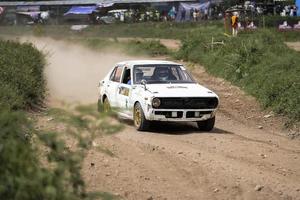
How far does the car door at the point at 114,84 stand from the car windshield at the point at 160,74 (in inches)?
25.1

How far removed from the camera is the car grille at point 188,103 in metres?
11.4

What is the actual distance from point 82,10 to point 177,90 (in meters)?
52.6

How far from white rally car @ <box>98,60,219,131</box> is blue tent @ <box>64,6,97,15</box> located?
5016cm

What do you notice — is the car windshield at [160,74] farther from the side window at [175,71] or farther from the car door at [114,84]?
the car door at [114,84]

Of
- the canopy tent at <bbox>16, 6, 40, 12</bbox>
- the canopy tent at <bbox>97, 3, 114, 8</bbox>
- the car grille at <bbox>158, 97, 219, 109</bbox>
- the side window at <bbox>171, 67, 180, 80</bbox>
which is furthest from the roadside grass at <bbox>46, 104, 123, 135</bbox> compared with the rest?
the canopy tent at <bbox>16, 6, 40, 12</bbox>

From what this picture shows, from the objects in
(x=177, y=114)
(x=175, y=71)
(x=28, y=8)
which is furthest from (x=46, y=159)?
(x=28, y=8)

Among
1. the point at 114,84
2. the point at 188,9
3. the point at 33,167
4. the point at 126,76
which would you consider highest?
the point at 33,167

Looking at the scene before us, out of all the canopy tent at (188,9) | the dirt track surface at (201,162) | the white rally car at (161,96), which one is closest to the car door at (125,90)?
the white rally car at (161,96)

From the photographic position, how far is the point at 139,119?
11.7 meters

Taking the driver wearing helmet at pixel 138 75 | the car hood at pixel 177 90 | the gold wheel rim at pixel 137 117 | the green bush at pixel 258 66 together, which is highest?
the driver wearing helmet at pixel 138 75

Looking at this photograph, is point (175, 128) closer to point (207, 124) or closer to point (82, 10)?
point (207, 124)

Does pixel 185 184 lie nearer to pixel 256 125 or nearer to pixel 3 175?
pixel 3 175

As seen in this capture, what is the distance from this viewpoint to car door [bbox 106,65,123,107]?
13086 mm

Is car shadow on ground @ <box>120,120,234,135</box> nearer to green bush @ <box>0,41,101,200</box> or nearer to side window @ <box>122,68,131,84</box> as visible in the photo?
side window @ <box>122,68,131,84</box>
